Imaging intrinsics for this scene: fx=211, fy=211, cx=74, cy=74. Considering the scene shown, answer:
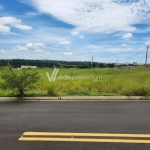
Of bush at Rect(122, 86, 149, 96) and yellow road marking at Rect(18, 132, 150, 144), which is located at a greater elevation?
bush at Rect(122, 86, 149, 96)

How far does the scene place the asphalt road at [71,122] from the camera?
4.16m

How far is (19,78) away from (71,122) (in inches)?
180

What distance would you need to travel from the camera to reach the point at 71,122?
5730 mm

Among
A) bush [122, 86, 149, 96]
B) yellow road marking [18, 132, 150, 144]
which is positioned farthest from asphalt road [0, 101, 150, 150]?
bush [122, 86, 149, 96]

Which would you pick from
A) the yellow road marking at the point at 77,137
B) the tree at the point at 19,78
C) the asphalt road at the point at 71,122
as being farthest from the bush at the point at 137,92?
the yellow road marking at the point at 77,137

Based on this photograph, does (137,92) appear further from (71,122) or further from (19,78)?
(19,78)

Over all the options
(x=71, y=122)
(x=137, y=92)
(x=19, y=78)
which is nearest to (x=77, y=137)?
(x=71, y=122)

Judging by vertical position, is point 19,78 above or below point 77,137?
above

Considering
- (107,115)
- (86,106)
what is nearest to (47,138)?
(107,115)

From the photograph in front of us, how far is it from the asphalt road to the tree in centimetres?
142

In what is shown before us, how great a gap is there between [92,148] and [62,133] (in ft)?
3.40

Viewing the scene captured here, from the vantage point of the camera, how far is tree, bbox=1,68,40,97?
9.43m

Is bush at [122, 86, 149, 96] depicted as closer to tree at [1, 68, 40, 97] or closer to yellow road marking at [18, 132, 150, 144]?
tree at [1, 68, 40, 97]

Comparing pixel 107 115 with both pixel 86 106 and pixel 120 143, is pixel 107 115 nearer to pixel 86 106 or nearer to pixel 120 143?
pixel 86 106
